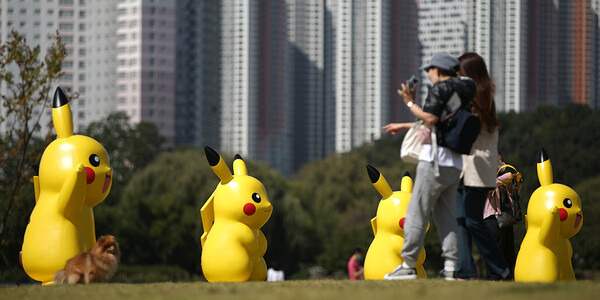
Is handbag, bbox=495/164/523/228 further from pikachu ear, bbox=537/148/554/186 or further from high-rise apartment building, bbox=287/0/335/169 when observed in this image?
high-rise apartment building, bbox=287/0/335/169

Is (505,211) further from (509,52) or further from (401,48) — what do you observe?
(401,48)

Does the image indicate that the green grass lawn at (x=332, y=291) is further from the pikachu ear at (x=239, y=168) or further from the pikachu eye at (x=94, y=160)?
the pikachu ear at (x=239, y=168)

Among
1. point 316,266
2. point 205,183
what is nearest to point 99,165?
point 205,183

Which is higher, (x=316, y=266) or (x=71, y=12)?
(x=71, y=12)

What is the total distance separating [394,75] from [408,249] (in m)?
93.1

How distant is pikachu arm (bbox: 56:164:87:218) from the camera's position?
10125 millimetres

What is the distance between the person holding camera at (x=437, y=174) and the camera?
762cm

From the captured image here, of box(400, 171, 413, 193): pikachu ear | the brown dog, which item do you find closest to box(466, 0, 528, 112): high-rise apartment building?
box(400, 171, 413, 193): pikachu ear

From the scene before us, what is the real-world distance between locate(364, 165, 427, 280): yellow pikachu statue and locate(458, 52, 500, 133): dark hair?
13.4 feet

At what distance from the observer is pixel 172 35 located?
90312 mm

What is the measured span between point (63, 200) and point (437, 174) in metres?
4.49

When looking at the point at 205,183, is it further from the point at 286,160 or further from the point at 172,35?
the point at 286,160

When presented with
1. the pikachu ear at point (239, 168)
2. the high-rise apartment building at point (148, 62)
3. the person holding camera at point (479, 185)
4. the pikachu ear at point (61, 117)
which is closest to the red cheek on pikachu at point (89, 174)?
the pikachu ear at point (61, 117)

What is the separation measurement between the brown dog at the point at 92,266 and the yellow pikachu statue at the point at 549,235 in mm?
4565
